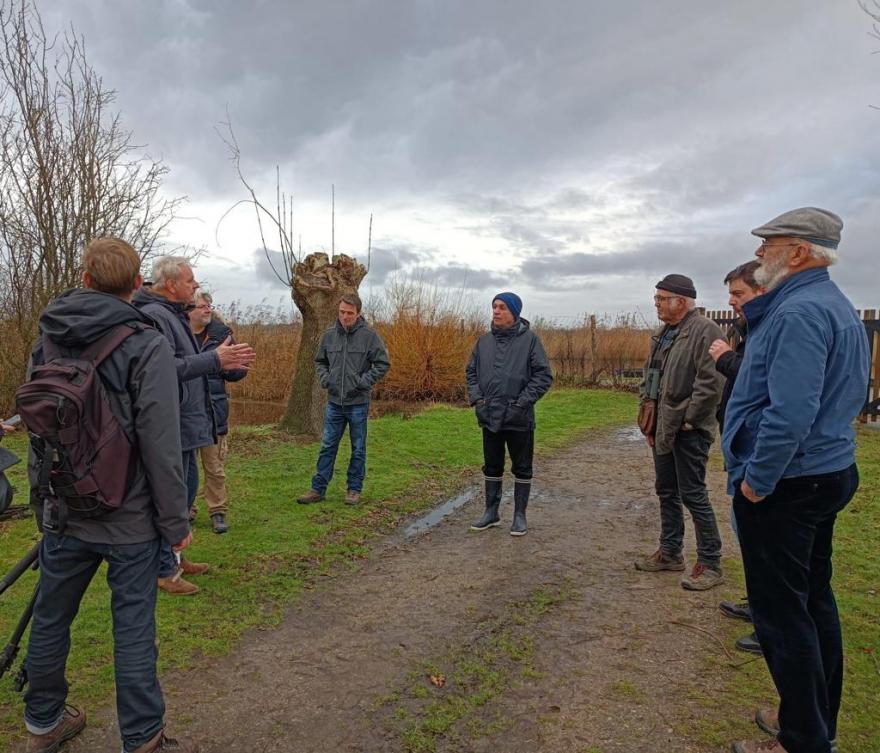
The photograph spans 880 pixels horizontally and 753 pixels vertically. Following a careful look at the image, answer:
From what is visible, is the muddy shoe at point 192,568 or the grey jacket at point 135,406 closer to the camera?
the grey jacket at point 135,406

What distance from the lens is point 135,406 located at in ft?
8.34

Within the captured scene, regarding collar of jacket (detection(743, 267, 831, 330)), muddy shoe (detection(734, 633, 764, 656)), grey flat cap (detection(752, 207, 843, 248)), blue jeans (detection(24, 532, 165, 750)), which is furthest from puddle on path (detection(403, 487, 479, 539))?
grey flat cap (detection(752, 207, 843, 248))

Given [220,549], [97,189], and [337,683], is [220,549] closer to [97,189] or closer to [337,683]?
[337,683]

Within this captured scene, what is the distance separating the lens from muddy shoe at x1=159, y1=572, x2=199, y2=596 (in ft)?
14.4

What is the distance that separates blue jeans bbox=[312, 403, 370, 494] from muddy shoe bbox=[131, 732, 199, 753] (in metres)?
3.80

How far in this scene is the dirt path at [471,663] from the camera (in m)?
2.93

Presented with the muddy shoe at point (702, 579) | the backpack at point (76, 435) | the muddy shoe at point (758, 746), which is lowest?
the muddy shoe at point (758, 746)

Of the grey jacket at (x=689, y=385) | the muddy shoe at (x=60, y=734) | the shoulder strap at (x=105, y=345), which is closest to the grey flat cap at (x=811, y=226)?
the grey jacket at (x=689, y=385)

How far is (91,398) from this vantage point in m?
2.45

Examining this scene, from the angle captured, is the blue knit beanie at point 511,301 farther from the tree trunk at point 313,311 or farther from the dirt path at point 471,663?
the tree trunk at point 313,311

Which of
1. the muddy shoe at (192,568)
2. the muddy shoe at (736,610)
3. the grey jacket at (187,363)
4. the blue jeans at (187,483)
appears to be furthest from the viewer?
the muddy shoe at (192,568)

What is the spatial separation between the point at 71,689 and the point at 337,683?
135 cm

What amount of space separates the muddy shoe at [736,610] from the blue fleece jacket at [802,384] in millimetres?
1850

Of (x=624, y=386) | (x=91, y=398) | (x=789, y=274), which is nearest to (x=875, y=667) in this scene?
(x=789, y=274)
